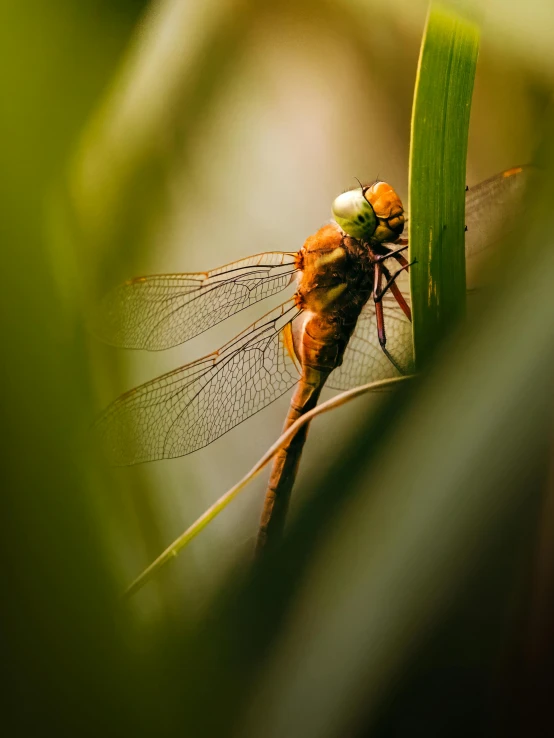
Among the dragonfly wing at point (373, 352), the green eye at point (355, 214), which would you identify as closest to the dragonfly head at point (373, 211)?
the green eye at point (355, 214)

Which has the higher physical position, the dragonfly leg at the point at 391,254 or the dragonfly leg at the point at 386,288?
the dragonfly leg at the point at 391,254

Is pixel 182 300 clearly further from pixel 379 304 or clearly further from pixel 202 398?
pixel 379 304

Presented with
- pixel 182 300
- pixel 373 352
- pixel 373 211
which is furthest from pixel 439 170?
pixel 182 300

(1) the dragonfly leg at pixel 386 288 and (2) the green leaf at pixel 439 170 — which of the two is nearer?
(2) the green leaf at pixel 439 170

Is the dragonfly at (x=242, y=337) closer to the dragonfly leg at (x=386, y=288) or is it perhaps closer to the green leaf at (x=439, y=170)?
the dragonfly leg at (x=386, y=288)

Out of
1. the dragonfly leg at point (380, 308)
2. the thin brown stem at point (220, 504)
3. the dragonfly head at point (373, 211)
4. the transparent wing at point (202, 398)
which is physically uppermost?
the dragonfly head at point (373, 211)

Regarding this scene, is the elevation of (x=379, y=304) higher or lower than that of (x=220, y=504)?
higher

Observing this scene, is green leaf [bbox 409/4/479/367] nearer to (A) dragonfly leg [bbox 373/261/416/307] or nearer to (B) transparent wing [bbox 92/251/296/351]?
(A) dragonfly leg [bbox 373/261/416/307]
